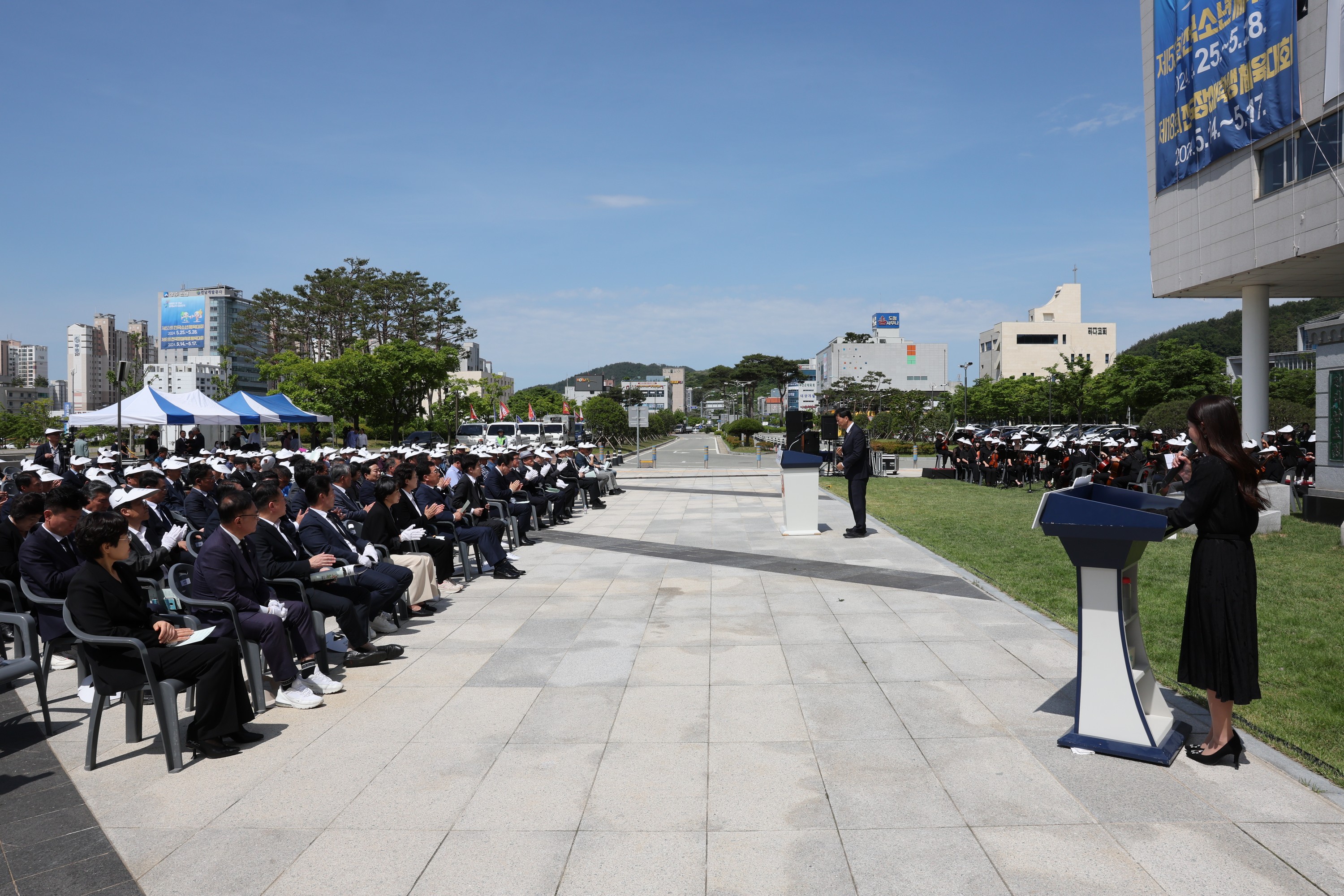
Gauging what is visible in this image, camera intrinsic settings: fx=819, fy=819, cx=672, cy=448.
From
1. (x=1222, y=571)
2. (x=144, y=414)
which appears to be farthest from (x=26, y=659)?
(x=144, y=414)

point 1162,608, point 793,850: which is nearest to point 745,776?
point 793,850

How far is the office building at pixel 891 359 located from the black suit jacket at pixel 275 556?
427 feet

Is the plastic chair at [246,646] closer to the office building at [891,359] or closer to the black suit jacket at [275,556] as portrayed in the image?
the black suit jacket at [275,556]

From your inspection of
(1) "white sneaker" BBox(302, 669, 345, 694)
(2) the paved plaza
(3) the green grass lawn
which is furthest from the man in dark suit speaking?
(1) "white sneaker" BBox(302, 669, 345, 694)

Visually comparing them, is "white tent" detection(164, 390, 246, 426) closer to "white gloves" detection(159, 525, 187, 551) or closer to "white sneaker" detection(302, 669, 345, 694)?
"white gloves" detection(159, 525, 187, 551)

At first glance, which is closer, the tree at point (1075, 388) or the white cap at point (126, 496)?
the white cap at point (126, 496)

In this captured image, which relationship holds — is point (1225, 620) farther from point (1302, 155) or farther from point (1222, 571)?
point (1302, 155)

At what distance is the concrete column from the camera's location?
23203mm

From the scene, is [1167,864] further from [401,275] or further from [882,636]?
[401,275]

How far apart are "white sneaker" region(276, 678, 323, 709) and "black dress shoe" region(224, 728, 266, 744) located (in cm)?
47

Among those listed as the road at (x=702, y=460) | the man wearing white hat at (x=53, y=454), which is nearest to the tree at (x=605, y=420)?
the road at (x=702, y=460)

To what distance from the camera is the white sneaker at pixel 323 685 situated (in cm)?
546

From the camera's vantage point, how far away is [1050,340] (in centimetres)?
11812

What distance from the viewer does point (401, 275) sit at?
2527 inches
